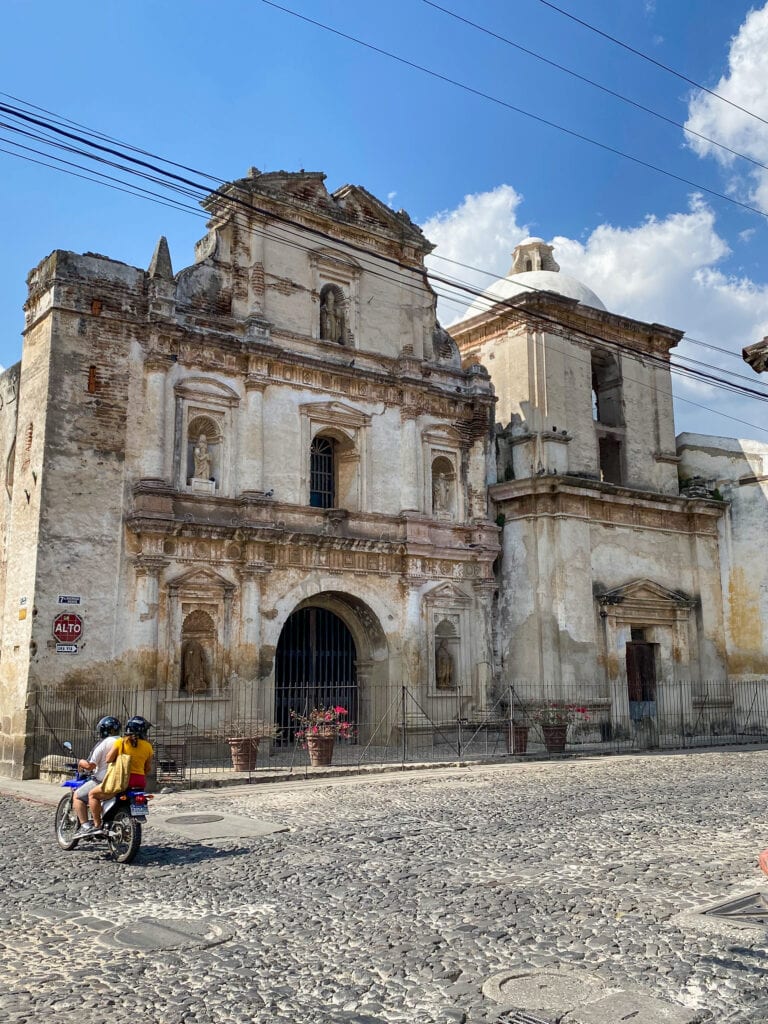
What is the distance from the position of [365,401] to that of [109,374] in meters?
6.46

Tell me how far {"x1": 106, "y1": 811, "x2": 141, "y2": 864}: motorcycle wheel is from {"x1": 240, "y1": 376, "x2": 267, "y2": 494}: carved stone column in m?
12.0

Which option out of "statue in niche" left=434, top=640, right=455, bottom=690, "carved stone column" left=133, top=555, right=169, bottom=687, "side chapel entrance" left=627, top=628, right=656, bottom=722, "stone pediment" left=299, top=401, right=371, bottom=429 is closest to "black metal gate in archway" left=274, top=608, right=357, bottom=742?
"statue in niche" left=434, top=640, right=455, bottom=690

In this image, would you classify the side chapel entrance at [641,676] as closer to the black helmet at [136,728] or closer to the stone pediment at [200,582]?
the stone pediment at [200,582]

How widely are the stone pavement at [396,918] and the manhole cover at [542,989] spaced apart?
0.02 meters

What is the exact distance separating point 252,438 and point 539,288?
1187cm

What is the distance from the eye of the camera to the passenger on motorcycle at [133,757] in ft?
30.3

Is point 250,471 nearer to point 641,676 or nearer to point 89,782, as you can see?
point 89,782

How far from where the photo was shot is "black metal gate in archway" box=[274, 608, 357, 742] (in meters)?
21.5

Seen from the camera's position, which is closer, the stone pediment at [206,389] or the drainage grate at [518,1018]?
the drainage grate at [518,1018]

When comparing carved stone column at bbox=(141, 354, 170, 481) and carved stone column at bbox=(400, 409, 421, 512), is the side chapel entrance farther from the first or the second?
carved stone column at bbox=(141, 354, 170, 481)

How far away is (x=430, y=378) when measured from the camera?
80.7 ft

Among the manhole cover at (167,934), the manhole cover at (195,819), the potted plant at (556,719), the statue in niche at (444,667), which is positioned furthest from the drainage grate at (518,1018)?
the statue in niche at (444,667)

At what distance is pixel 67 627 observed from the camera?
1781 cm

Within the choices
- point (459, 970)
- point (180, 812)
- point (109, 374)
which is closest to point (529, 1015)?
point (459, 970)
